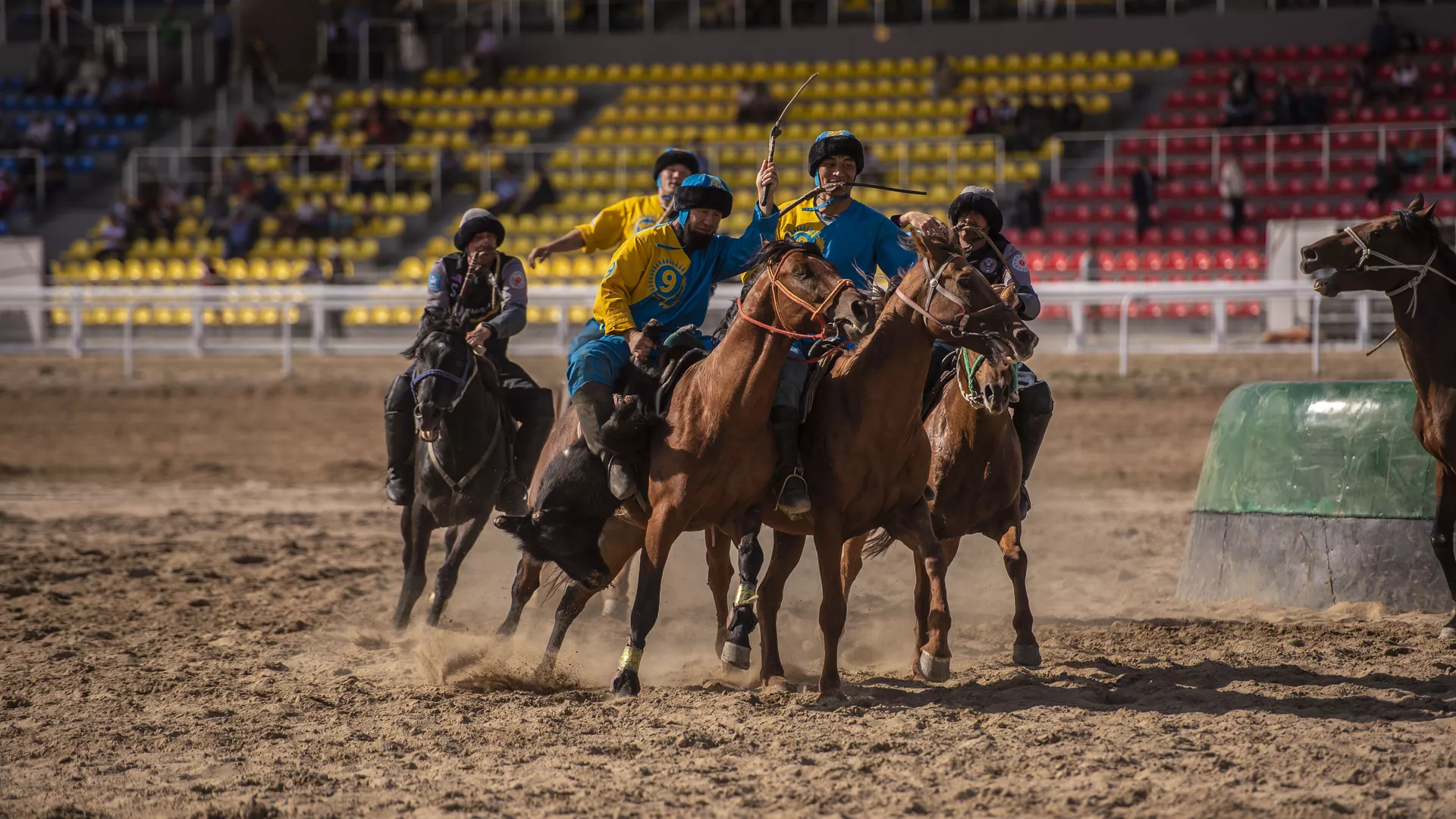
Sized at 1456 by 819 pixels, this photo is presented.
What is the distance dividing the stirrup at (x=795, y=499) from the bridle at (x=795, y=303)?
0.60m

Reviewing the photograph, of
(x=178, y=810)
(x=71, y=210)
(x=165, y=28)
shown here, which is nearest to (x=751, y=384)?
(x=178, y=810)

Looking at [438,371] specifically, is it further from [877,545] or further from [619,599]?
[877,545]

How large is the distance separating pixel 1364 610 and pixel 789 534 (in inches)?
126

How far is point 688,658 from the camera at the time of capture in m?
7.33

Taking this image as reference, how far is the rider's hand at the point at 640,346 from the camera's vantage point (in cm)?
616

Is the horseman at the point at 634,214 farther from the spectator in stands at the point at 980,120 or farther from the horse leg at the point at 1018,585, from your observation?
the spectator in stands at the point at 980,120

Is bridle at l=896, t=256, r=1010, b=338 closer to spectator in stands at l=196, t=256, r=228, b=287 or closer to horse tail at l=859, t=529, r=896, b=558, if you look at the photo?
horse tail at l=859, t=529, r=896, b=558

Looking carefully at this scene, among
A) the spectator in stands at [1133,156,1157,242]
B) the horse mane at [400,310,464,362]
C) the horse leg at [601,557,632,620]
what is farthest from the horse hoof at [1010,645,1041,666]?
the spectator in stands at [1133,156,1157,242]

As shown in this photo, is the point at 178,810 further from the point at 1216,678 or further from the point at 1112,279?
the point at 1112,279

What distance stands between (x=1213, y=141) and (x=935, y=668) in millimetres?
19259

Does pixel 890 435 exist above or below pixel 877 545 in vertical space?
above

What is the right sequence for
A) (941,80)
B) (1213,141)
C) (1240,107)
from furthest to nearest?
(941,80), (1240,107), (1213,141)

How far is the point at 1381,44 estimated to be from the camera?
25281mm

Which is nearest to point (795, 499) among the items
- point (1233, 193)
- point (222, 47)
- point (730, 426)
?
point (730, 426)
